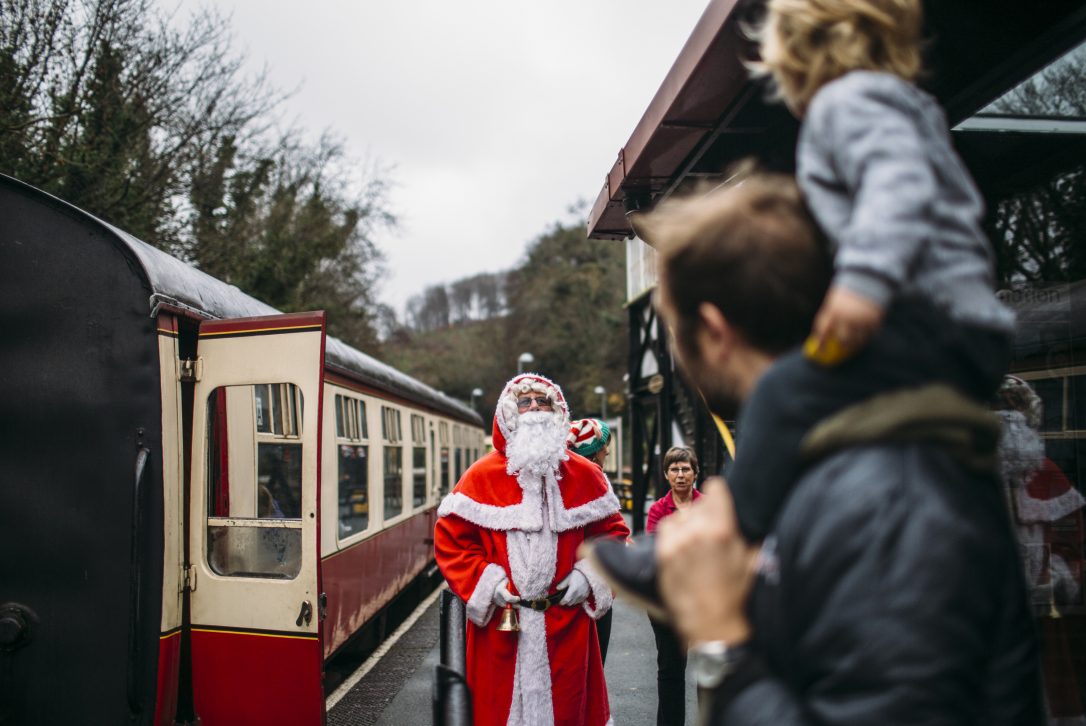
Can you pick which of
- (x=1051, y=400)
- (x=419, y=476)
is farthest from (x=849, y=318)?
(x=419, y=476)

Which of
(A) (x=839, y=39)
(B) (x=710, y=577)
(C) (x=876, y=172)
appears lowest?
(B) (x=710, y=577)

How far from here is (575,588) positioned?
3531 mm

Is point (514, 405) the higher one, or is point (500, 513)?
point (514, 405)

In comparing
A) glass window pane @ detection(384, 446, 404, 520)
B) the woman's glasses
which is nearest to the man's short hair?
the woman's glasses

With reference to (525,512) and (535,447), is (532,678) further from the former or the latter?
(535,447)

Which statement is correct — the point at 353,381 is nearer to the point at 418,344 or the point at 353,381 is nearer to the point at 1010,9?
the point at 1010,9

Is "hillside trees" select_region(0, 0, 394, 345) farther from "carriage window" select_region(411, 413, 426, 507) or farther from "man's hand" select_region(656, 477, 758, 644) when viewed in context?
"man's hand" select_region(656, 477, 758, 644)

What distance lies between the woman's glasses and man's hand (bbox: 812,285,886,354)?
296 centimetres

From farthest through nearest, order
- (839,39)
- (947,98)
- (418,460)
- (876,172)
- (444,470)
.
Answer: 1. (444,470)
2. (418,460)
3. (947,98)
4. (839,39)
5. (876,172)

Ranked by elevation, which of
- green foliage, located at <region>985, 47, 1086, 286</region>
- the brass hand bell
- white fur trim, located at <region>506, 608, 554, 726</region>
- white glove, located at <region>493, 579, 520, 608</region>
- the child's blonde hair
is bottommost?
white fur trim, located at <region>506, 608, 554, 726</region>

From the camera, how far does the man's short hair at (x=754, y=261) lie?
105cm

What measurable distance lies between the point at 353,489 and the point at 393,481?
6.80 feet

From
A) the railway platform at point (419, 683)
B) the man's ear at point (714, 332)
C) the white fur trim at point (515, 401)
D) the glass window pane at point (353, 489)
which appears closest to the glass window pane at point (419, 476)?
the railway platform at point (419, 683)

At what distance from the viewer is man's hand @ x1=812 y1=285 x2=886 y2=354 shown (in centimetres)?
92
